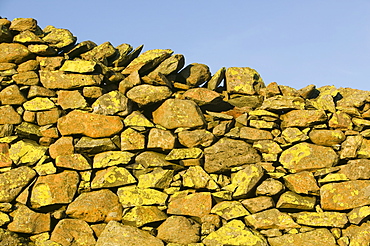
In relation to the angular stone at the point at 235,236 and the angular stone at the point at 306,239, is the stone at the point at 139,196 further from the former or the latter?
the angular stone at the point at 306,239

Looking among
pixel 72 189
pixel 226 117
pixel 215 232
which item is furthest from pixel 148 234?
pixel 226 117

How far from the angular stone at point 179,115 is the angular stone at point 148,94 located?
0.30 metres

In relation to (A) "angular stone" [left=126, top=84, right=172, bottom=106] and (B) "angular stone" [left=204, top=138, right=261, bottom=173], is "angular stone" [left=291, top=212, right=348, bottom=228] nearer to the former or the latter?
(B) "angular stone" [left=204, top=138, right=261, bottom=173]

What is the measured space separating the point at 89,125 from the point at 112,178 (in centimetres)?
199

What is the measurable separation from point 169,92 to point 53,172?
468 cm

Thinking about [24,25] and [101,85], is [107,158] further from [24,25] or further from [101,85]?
[24,25]

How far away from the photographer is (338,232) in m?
11.0

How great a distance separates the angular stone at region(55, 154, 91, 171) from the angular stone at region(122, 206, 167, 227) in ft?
6.60

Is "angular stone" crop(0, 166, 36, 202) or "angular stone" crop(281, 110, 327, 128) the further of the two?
"angular stone" crop(281, 110, 327, 128)

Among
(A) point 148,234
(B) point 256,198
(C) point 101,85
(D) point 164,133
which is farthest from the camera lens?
(C) point 101,85

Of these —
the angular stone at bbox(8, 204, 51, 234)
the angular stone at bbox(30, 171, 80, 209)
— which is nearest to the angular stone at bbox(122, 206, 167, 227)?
the angular stone at bbox(30, 171, 80, 209)

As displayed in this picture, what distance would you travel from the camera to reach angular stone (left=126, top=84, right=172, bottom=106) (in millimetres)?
12930

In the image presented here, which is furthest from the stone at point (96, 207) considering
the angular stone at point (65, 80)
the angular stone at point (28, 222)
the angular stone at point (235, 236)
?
the angular stone at point (65, 80)

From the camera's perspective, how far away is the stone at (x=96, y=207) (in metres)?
11.1
